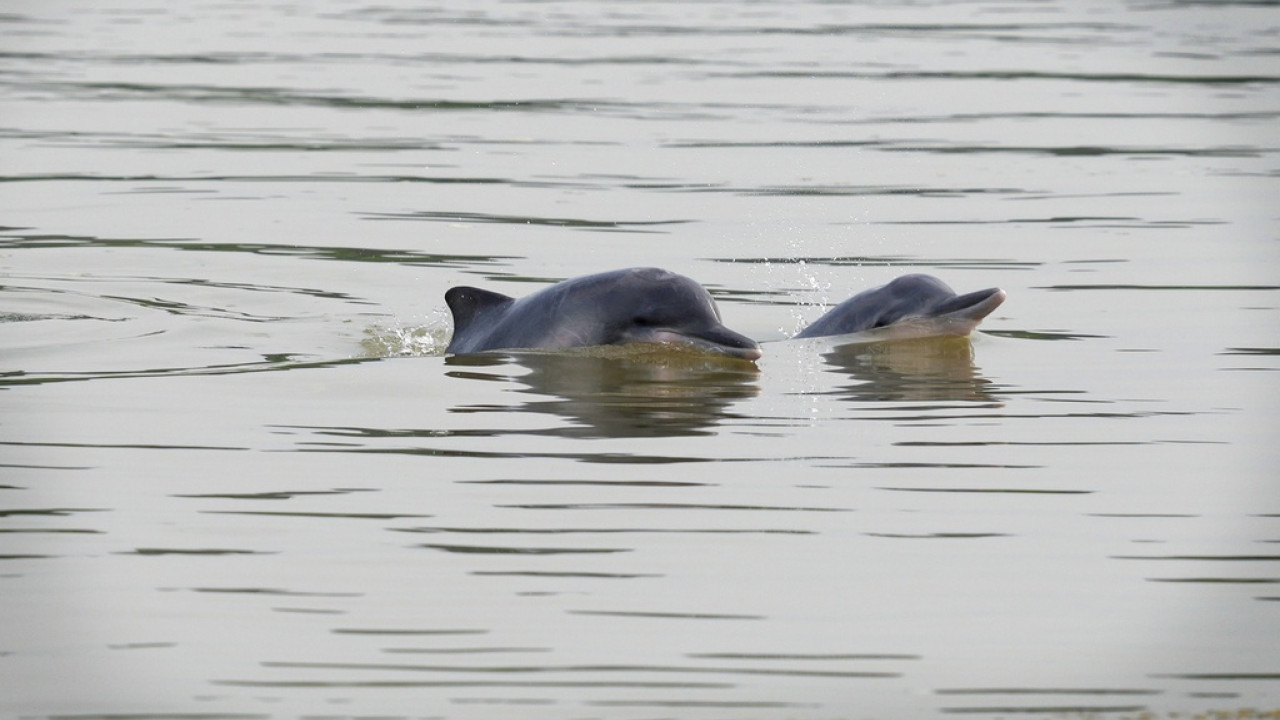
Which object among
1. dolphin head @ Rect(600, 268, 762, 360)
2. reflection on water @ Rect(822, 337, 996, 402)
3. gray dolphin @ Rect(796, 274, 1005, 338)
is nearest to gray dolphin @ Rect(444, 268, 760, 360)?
dolphin head @ Rect(600, 268, 762, 360)

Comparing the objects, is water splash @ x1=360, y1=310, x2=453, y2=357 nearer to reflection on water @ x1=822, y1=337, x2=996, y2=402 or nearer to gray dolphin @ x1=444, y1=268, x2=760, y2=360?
gray dolphin @ x1=444, y1=268, x2=760, y2=360

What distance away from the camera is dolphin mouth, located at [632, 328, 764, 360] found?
9961 mm

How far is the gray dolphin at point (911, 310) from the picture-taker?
11.0m

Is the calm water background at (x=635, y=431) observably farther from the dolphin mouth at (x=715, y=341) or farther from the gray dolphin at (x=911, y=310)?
the gray dolphin at (x=911, y=310)

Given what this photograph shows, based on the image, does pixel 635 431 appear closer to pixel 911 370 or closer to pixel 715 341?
pixel 715 341

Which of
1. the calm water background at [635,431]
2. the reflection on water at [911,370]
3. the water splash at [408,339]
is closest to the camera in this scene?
the calm water background at [635,431]

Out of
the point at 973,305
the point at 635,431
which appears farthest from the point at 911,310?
the point at 635,431

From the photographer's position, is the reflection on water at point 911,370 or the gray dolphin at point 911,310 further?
the gray dolphin at point 911,310

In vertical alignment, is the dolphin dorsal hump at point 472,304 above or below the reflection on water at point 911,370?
above

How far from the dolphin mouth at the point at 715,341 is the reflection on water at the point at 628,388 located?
0.22 feet

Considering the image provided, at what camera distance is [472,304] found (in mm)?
10875

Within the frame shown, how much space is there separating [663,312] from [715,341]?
37 centimetres

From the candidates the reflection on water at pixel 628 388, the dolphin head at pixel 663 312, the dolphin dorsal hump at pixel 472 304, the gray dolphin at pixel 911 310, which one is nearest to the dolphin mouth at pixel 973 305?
the gray dolphin at pixel 911 310

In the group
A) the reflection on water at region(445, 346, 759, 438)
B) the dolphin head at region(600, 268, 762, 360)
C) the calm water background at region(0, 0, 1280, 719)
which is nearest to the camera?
the calm water background at region(0, 0, 1280, 719)
